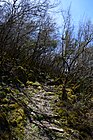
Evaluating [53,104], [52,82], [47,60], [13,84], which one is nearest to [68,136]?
[53,104]

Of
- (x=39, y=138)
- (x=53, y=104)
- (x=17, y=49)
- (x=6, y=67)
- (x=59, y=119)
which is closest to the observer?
(x=39, y=138)

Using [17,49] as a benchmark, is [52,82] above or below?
below

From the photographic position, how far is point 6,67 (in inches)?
571

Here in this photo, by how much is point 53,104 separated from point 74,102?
45.5 inches

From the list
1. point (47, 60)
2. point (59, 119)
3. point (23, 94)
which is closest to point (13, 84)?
point (23, 94)

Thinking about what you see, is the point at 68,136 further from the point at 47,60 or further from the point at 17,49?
the point at 47,60

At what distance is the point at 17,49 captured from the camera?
69.1ft

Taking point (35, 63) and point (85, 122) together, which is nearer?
point (85, 122)

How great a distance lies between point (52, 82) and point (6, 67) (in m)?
3.49

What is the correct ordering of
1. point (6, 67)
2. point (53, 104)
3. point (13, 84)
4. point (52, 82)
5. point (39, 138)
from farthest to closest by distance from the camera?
point (52, 82)
point (6, 67)
point (13, 84)
point (53, 104)
point (39, 138)

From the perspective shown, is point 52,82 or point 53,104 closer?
point 53,104

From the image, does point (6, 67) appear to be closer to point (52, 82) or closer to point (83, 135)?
point (52, 82)

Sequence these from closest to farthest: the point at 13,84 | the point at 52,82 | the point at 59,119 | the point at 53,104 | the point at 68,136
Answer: the point at 68,136, the point at 59,119, the point at 53,104, the point at 13,84, the point at 52,82

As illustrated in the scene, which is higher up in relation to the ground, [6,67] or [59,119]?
[6,67]
